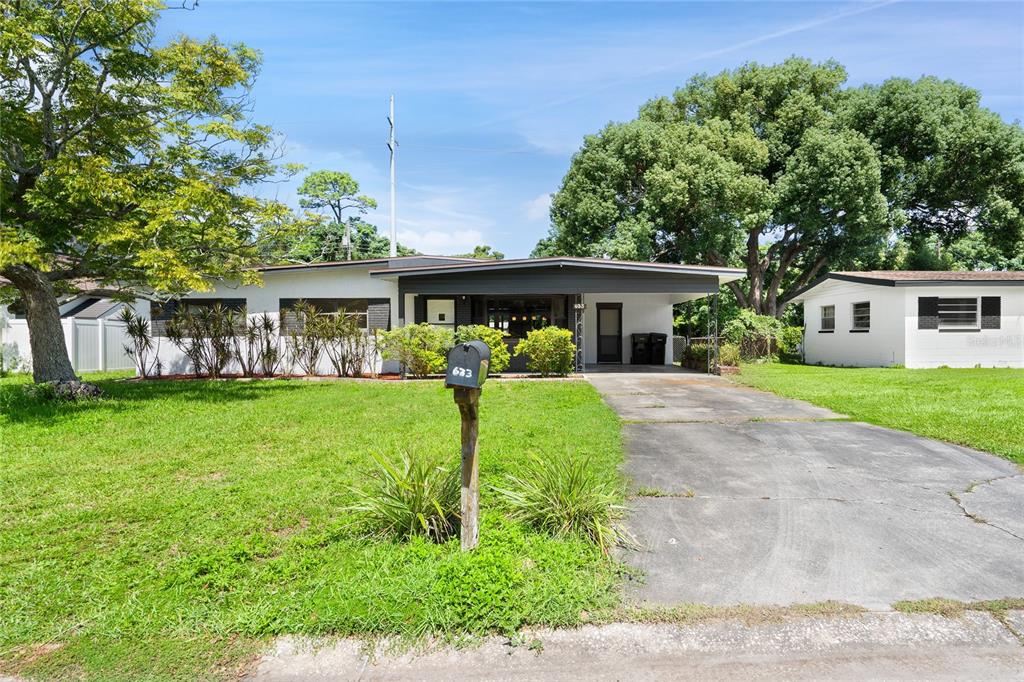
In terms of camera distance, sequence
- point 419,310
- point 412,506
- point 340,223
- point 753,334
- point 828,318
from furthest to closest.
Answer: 1. point 340,223
2. point 828,318
3. point 753,334
4. point 419,310
5. point 412,506

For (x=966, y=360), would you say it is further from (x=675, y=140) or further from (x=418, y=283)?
(x=418, y=283)

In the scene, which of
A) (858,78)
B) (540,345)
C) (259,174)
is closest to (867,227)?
(858,78)

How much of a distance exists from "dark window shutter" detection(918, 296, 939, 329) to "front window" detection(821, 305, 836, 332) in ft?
12.3

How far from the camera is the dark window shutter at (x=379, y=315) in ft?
48.1

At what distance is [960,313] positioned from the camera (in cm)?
1588

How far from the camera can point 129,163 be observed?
10.1m

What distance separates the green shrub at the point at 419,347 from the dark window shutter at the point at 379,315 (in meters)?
1.41

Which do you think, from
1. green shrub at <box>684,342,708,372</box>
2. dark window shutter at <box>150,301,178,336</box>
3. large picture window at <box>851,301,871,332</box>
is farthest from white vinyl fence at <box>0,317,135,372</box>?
large picture window at <box>851,301,871,332</box>

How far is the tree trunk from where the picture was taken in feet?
31.2

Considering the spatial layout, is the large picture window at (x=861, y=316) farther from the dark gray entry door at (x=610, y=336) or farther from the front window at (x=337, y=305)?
the front window at (x=337, y=305)

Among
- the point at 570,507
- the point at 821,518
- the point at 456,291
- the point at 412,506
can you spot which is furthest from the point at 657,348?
the point at 412,506

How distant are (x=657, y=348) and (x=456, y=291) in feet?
27.0

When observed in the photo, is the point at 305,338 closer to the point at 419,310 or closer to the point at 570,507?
the point at 419,310

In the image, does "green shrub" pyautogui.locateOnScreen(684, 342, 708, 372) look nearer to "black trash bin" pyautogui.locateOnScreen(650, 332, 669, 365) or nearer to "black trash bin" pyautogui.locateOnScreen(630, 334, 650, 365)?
"black trash bin" pyautogui.locateOnScreen(650, 332, 669, 365)
